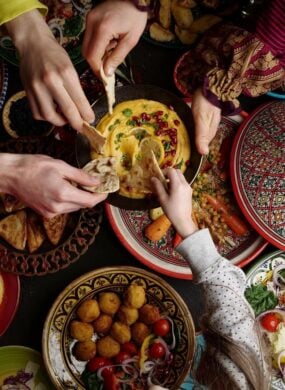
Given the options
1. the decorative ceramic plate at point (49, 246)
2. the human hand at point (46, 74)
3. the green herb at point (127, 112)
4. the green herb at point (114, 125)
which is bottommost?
the decorative ceramic plate at point (49, 246)

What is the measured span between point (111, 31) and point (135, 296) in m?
0.81

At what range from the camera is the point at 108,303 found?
5.59 feet

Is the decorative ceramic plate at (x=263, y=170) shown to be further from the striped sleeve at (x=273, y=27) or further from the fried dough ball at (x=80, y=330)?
the fried dough ball at (x=80, y=330)

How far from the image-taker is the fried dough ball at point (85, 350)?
168 cm

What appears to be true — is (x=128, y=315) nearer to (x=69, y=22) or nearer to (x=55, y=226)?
(x=55, y=226)

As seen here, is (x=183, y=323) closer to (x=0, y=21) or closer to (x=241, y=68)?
(x=241, y=68)

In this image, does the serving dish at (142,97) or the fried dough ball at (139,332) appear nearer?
the serving dish at (142,97)

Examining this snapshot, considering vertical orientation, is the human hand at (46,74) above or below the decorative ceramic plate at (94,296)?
above

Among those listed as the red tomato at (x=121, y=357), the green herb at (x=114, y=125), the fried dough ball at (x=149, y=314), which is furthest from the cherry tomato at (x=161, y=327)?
the green herb at (x=114, y=125)

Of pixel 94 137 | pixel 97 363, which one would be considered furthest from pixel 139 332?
pixel 94 137

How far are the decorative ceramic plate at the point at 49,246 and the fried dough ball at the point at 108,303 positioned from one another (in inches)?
6.4


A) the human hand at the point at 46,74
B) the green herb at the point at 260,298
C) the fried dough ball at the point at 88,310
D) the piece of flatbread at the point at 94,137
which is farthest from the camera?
the green herb at the point at 260,298

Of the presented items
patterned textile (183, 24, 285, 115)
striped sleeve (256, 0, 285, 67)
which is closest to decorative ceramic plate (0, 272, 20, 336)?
patterned textile (183, 24, 285, 115)

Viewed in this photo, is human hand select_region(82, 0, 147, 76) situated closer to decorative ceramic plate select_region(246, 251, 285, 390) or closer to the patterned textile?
the patterned textile
